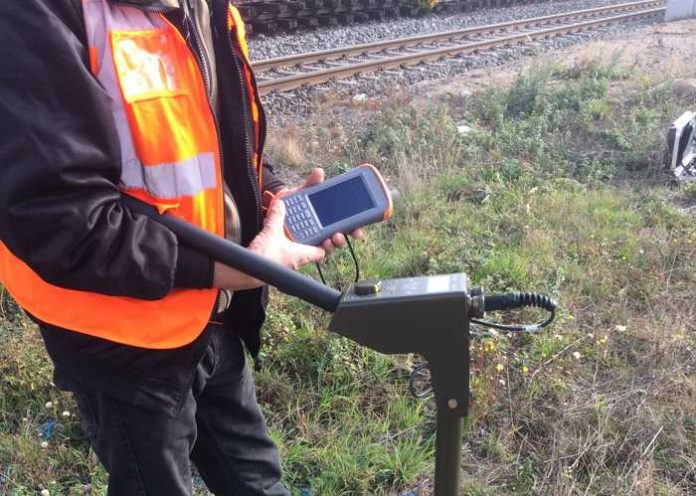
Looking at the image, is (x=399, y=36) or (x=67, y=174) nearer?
(x=67, y=174)

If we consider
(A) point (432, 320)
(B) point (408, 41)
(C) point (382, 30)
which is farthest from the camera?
(C) point (382, 30)

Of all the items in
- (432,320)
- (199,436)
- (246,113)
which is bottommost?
(199,436)

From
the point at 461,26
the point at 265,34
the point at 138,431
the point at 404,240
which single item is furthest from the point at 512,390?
the point at 461,26

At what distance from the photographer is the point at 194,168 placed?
1.67 m

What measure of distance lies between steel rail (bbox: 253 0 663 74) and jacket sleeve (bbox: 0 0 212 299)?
911 cm

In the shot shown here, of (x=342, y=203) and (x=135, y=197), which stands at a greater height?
(x=135, y=197)

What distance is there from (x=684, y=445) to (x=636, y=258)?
1.70 m

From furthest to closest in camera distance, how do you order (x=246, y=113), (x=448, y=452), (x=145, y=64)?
(x=246, y=113), (x=145, y=64), (x=448, y=452)

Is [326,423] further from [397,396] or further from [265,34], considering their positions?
[265,34]

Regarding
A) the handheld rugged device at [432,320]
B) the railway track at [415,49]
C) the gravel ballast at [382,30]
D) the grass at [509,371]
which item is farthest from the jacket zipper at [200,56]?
the gravel ballast at [382,30]

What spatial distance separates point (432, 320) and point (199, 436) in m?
1.27

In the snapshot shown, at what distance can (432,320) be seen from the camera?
1229 mm

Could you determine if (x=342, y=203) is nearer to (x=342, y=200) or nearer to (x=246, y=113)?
(x=342, y=200)

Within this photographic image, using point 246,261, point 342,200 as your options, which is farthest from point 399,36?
point 246,261
